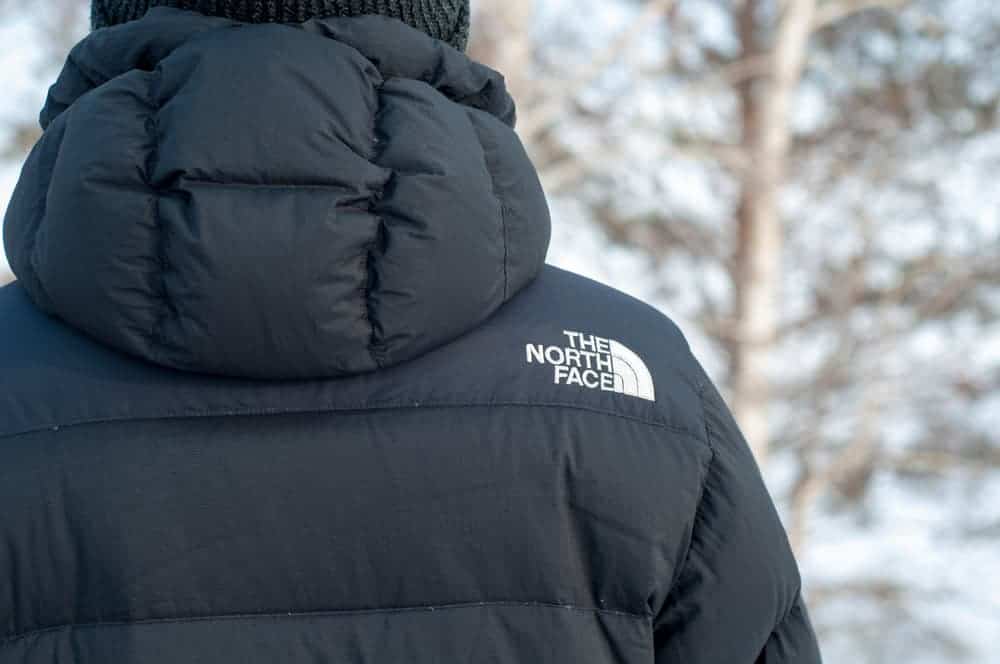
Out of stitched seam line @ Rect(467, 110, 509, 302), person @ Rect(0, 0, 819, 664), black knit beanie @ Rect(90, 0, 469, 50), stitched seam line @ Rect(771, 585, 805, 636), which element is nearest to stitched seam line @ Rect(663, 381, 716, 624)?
person @ Rect(0, 0, 819, 664)

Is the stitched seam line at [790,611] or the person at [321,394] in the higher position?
the person at [321,394]

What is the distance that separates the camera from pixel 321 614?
110 cm

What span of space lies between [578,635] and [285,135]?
493 mm

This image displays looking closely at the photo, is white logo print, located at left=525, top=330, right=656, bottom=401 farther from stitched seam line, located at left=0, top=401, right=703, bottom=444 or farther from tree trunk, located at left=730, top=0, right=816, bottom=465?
tree trunk, located at left=730, top=0, right=816, bottom=465

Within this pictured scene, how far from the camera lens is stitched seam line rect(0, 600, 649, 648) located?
41.6 inches

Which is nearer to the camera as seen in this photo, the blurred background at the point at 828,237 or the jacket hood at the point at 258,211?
the jacket hood at the point at 258,211

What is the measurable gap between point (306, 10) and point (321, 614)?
1.73 ft

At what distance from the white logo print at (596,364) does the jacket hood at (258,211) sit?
0.08 meters

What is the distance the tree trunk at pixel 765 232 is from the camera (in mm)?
8125

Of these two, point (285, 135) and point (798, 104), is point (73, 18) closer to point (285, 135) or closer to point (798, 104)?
point (798, 104)

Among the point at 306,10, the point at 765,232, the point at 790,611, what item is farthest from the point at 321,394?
the point at 765,232

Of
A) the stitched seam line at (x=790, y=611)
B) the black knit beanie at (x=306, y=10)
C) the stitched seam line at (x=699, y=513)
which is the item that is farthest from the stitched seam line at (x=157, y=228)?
the stitched seam line at (x=790, y=611)

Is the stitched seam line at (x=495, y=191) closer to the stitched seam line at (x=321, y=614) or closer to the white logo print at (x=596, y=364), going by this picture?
the white logo print at (x=596, y=364)

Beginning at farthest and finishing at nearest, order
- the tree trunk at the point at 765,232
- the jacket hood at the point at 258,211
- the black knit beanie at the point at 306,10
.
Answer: the tree trunk at the point at 765,232 → the black knit beanie at the point at 306,10 → the jacket hood at the point at 258,211
